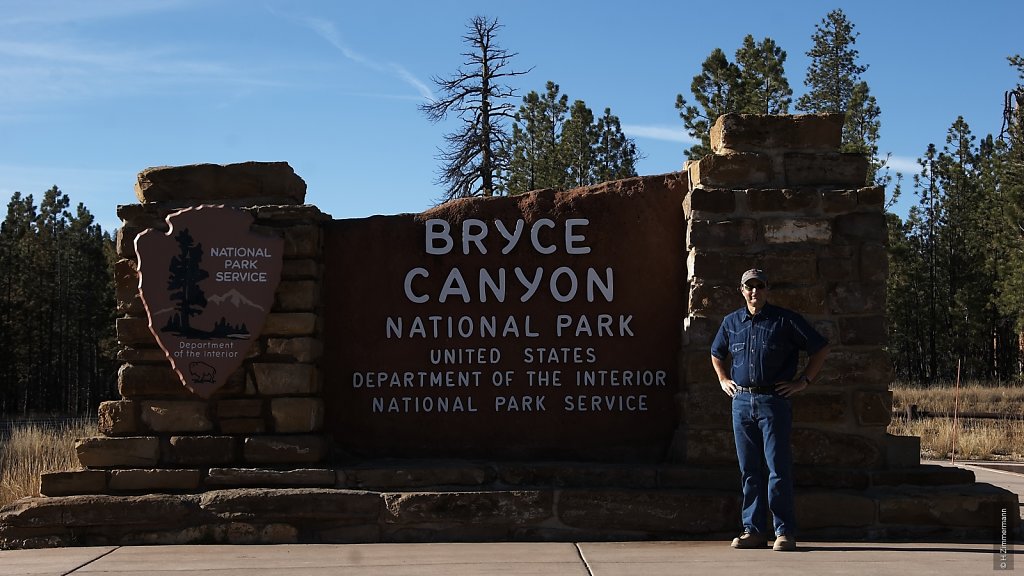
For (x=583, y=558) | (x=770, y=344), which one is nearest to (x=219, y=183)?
(x=583, y=558)

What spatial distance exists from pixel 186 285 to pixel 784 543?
4.20 meters

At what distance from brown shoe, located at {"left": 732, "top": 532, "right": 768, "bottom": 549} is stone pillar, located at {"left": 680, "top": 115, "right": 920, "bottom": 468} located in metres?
0.75

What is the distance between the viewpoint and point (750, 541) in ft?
21.2

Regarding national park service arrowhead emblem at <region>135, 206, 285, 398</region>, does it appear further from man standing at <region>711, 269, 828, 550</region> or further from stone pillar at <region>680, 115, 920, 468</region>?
man standing at <region>711, 269, 828, 550</region>

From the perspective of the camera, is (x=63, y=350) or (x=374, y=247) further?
(x=63, y=350)

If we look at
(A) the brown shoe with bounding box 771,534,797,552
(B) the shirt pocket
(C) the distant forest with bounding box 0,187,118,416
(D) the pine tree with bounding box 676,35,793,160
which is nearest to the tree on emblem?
(B) the shirt pocket

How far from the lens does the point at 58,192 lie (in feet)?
161

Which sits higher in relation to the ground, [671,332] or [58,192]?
[58,192]

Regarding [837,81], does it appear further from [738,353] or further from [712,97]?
[738,353]

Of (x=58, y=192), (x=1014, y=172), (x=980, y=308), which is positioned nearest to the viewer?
(x=1014, y=172)

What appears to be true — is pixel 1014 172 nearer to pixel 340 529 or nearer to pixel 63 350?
pixel 340 529

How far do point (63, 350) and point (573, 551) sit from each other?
157ft

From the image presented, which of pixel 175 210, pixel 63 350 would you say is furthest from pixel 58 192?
pixel 175 210

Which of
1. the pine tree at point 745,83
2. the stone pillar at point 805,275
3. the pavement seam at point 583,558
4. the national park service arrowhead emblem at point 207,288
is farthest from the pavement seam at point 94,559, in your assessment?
the pine tree at point 745,83
